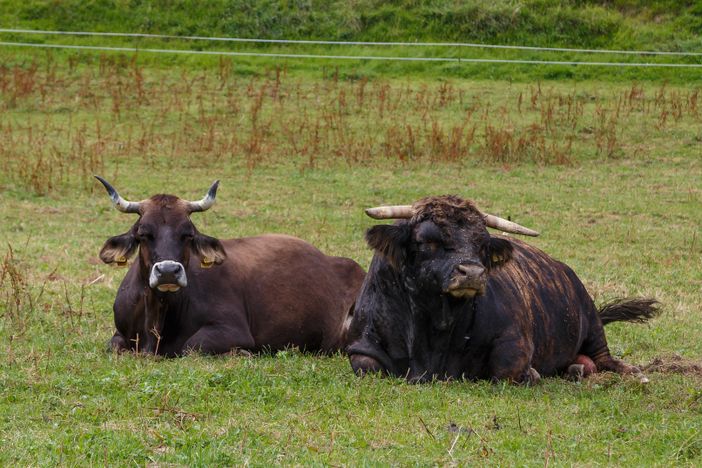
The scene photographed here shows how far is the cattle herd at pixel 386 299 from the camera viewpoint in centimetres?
856

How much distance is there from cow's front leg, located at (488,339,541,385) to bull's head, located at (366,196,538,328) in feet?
1.54

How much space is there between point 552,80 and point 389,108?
4.76 meters

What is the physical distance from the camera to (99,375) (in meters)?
→ 8.03

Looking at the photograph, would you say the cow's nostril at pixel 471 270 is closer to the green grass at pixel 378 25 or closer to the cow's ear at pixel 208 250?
the cow's ear at pixel 208 250

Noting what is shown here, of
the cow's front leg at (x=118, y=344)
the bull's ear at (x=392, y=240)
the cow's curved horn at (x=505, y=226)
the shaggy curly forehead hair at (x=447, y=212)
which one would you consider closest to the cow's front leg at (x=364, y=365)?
the bull's ear at (x=392, y=240)

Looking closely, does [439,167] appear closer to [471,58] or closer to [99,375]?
[471,58]

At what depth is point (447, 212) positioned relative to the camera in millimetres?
8508

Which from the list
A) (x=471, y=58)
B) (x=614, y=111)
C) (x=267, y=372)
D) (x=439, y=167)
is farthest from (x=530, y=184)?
(x=267, y=372)

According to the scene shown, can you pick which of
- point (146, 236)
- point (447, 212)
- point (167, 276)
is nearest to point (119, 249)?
point (146, 236)

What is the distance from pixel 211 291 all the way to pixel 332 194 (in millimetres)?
8635

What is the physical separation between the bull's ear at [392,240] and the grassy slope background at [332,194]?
36.4 inches

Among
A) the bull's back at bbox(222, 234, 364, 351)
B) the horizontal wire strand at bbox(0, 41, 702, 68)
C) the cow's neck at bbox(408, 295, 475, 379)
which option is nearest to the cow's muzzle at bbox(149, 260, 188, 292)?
the bull's back at bbox(222, 234, 364, 351)

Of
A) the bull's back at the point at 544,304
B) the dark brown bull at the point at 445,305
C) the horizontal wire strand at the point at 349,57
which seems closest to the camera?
→ the dark brown bull at the point at 445,305

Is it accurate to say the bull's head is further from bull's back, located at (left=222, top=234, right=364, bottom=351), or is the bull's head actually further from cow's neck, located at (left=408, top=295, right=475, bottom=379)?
bull's back, located at (left=222, top=234, right=364, bottom=351)
